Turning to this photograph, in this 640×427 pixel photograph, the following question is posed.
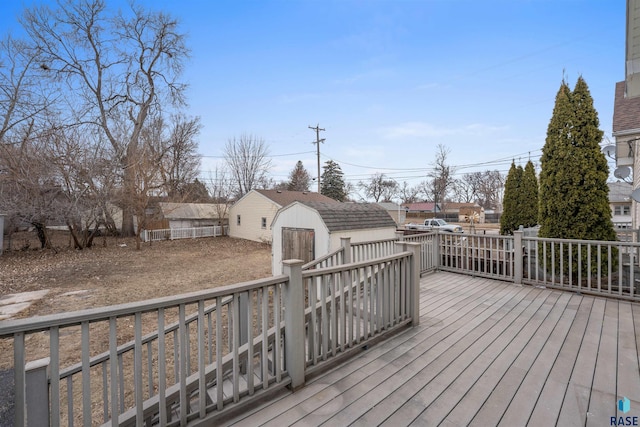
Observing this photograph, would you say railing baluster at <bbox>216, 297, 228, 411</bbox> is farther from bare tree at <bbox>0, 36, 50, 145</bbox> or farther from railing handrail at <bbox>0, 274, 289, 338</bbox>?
bare tree at <bbox>0, 36, 50, 145</bbox>

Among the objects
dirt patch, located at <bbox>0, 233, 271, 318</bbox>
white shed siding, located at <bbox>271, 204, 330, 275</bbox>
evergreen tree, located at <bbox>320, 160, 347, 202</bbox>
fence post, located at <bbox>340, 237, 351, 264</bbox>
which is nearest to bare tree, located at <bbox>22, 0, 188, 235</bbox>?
dirt patch, located at <bbox>0, 233, 271, 318</bbox>

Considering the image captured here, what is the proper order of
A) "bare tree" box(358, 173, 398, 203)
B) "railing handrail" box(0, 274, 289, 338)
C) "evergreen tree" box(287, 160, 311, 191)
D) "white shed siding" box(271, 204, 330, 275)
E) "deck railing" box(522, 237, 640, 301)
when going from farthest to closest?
"bare tree" box(358, 173, 398, 203)
"evergreen tree" box(287, 160, 311, 191)
"white shed siding" box(271, 204, 330, 275)
"deck railing" box(522, 237, 640, 301)
"railing handrail" box(0, 274, 289, 338)

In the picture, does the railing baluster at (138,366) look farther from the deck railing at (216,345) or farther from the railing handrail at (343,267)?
the railing handrail at (343,267)

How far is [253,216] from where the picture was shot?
19.3 meters

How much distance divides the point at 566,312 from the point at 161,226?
2188 centimetres

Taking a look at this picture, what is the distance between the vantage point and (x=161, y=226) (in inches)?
803

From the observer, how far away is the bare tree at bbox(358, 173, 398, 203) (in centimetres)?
4462

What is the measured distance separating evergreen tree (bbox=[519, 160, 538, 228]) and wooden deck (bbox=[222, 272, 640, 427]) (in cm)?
946

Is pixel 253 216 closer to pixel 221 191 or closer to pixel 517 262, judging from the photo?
pixel 221 191

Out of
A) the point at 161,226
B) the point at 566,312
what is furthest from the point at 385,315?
the point at 161,226

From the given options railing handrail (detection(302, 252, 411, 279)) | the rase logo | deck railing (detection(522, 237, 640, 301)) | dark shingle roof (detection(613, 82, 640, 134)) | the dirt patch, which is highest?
dark shingle roof (detection(613, 82, 640, 134))

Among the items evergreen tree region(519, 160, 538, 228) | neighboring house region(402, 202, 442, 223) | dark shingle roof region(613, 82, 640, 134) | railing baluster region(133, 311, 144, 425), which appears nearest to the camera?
railing baluster region(133, 311, 144, 425)

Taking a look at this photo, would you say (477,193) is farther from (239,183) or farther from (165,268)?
Answer: (165,268)

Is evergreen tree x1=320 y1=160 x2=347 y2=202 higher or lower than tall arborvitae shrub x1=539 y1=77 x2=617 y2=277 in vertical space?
higher
